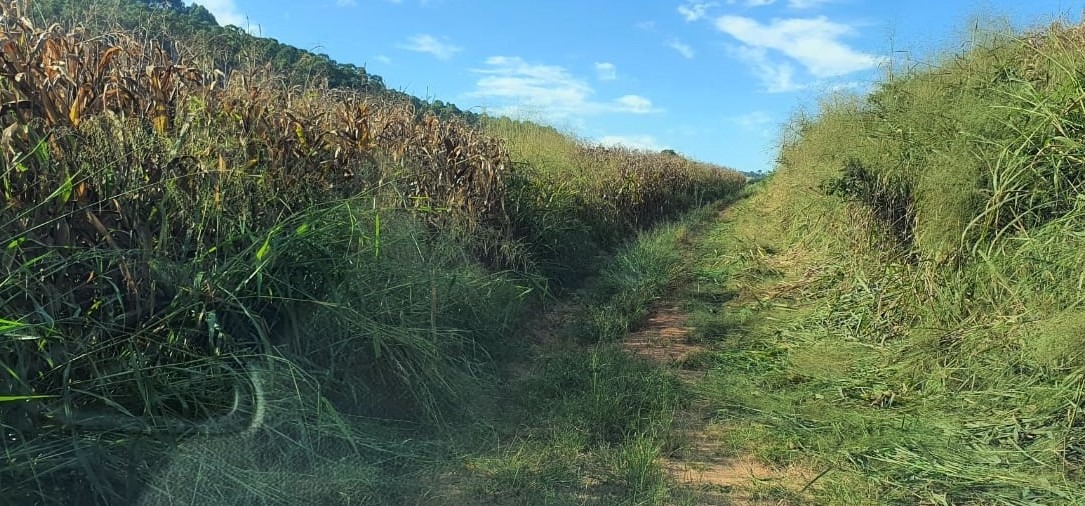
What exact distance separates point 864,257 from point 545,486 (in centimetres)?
457

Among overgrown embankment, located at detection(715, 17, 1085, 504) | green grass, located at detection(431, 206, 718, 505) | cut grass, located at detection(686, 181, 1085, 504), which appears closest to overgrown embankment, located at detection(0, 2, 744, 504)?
green grass, located at detection(431, 206, 718, 505)

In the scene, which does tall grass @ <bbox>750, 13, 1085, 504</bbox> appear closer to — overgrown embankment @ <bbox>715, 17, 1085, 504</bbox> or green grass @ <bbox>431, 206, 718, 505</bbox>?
overgrown embankment @ <bbox>715, 17, 1085, 504</bbox>

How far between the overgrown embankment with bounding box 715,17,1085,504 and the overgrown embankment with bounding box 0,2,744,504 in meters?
2.22

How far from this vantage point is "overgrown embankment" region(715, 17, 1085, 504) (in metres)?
3.36

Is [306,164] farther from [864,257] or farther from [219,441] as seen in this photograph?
[864,257]

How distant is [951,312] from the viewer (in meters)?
4.65

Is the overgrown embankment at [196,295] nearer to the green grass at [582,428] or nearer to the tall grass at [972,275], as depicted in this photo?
the green grass at [582,428]

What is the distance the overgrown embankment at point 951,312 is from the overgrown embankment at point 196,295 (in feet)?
7.27

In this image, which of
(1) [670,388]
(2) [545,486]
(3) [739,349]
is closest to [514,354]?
(1) [670,388]

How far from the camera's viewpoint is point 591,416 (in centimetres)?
411

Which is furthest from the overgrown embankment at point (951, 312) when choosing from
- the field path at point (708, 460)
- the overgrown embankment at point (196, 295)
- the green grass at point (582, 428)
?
the overgrown embankment at point (196, 295)

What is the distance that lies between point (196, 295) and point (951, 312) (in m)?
4.65

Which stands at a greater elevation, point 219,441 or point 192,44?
point 192,44

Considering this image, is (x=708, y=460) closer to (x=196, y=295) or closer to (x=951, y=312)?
(x=951, y=312)
